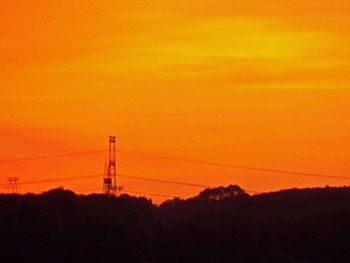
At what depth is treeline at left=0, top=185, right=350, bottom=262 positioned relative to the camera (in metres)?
65.6

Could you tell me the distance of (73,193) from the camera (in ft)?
267

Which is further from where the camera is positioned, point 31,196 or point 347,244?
point 31,196

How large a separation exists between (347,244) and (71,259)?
13915mm

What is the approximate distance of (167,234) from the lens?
2687 inches

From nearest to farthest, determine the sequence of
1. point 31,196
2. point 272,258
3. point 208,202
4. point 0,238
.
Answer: point 272,258 → point 0,238 → point 31,196 → point 208,202

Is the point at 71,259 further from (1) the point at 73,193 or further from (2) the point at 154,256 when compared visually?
(1) the point at 73,193

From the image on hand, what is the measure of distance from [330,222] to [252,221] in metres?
4.16

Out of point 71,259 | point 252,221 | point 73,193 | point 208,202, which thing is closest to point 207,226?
point 252,221

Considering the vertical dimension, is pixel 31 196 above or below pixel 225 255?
above

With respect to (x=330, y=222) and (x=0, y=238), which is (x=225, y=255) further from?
(x=0, y=238)

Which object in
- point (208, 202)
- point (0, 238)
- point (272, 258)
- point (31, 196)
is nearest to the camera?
point (272, 258)

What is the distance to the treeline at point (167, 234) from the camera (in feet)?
215

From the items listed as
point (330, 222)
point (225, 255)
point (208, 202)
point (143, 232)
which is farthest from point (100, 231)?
point (208, 202)

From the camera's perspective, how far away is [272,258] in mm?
63375
